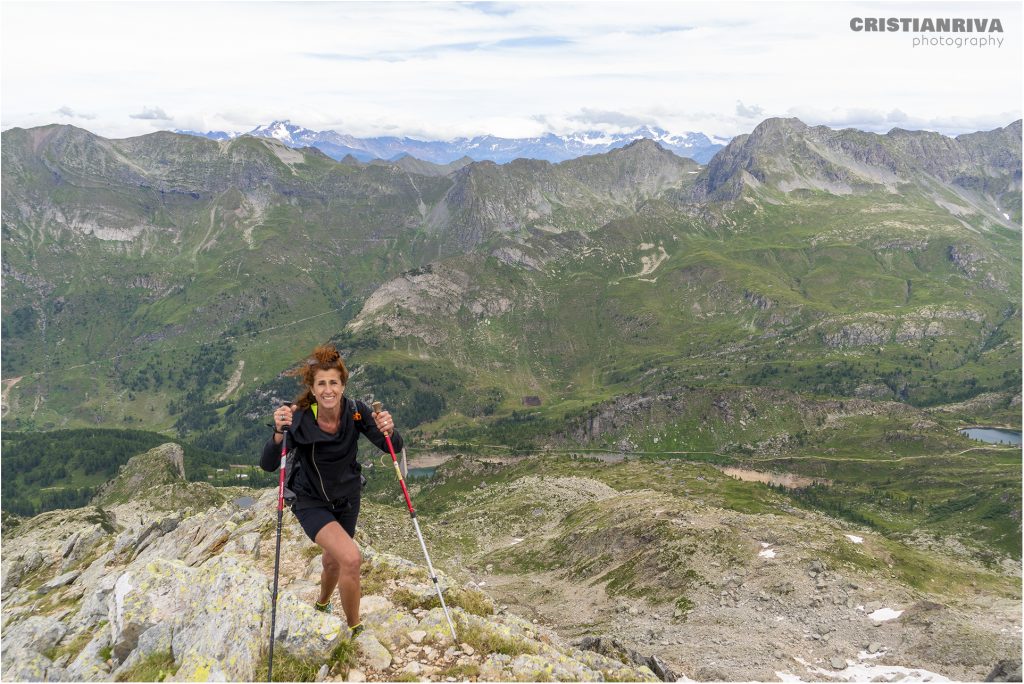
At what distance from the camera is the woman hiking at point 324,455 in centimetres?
1306

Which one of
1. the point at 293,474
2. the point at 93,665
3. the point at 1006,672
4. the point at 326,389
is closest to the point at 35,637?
the point at 93,665

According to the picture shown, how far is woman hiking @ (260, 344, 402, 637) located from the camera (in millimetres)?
13062

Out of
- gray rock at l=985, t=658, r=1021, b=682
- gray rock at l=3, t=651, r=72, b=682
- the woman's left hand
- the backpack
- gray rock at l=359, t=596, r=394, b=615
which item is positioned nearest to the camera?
the backpack

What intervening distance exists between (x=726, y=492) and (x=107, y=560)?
150m

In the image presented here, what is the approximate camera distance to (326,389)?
13.0 metres

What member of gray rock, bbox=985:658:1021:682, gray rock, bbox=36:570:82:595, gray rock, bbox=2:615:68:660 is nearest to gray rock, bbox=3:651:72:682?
gray rock, bbox=2:615:68:660

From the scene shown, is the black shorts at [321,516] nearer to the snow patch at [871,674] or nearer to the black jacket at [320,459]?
the black jacket at [320,459]

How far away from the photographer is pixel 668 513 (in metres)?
87.8

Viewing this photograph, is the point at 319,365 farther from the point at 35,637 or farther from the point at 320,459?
the point at 35,637

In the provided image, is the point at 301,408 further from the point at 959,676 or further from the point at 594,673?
the point at 959,676

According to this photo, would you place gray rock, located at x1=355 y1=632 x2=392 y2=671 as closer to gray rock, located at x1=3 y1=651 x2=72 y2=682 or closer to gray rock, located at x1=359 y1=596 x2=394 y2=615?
gray rock, located at x1=359 y1=596 x2=394 y2=615

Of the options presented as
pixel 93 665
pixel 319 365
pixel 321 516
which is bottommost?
pixel 93 665

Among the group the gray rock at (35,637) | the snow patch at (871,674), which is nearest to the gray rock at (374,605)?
the gray rock at (35,637)

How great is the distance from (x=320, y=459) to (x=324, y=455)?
136 millimetres
